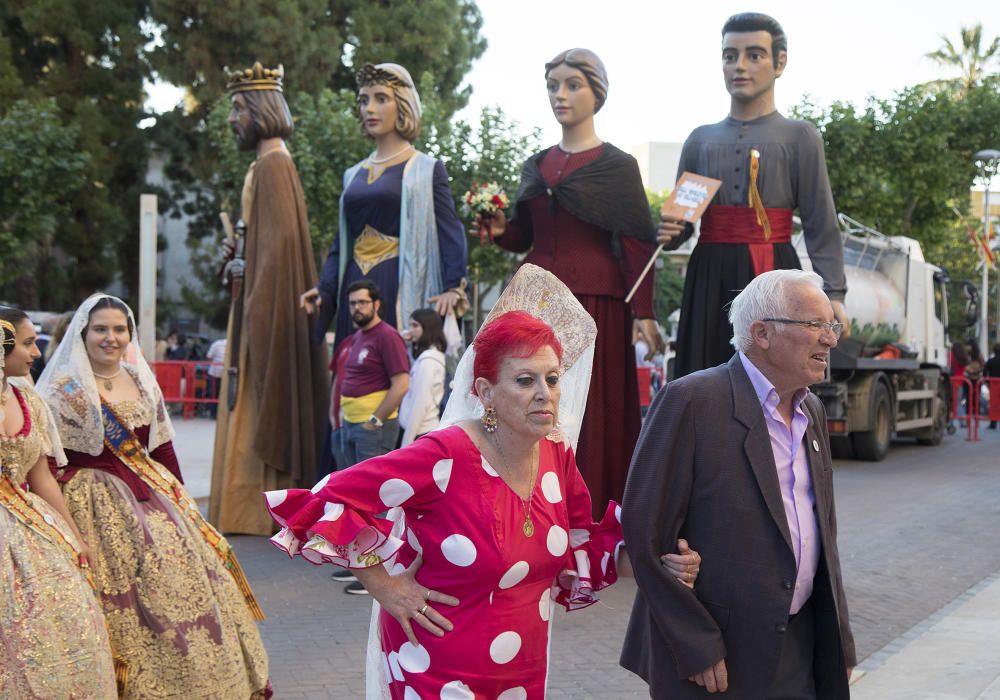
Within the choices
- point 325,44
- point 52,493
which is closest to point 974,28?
point 325,44

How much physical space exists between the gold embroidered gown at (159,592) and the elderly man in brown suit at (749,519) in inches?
80.7

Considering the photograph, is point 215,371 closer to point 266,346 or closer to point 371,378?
point 266,346

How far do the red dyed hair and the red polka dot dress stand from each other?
0.60 feet

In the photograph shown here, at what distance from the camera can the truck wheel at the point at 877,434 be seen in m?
15.4

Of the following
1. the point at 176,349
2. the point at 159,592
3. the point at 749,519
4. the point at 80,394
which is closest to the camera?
the point at 749,519

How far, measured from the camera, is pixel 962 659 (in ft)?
18.2

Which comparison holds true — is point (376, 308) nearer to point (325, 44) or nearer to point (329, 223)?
point (329, 223)

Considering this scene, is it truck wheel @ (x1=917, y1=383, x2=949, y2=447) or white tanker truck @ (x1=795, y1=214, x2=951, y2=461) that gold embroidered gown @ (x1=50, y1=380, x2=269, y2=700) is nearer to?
white tanker truck @ (x1=795, y1=214, x2=951, y2=461)

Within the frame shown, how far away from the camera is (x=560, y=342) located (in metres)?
3.44

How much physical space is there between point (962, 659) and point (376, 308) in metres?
3.70

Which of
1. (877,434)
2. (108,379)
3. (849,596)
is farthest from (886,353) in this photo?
(108,379)

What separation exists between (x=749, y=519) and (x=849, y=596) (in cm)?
434

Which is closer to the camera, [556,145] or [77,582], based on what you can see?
[77,582]

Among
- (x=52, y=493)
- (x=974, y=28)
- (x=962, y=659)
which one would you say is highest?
(x=974, y=28)
